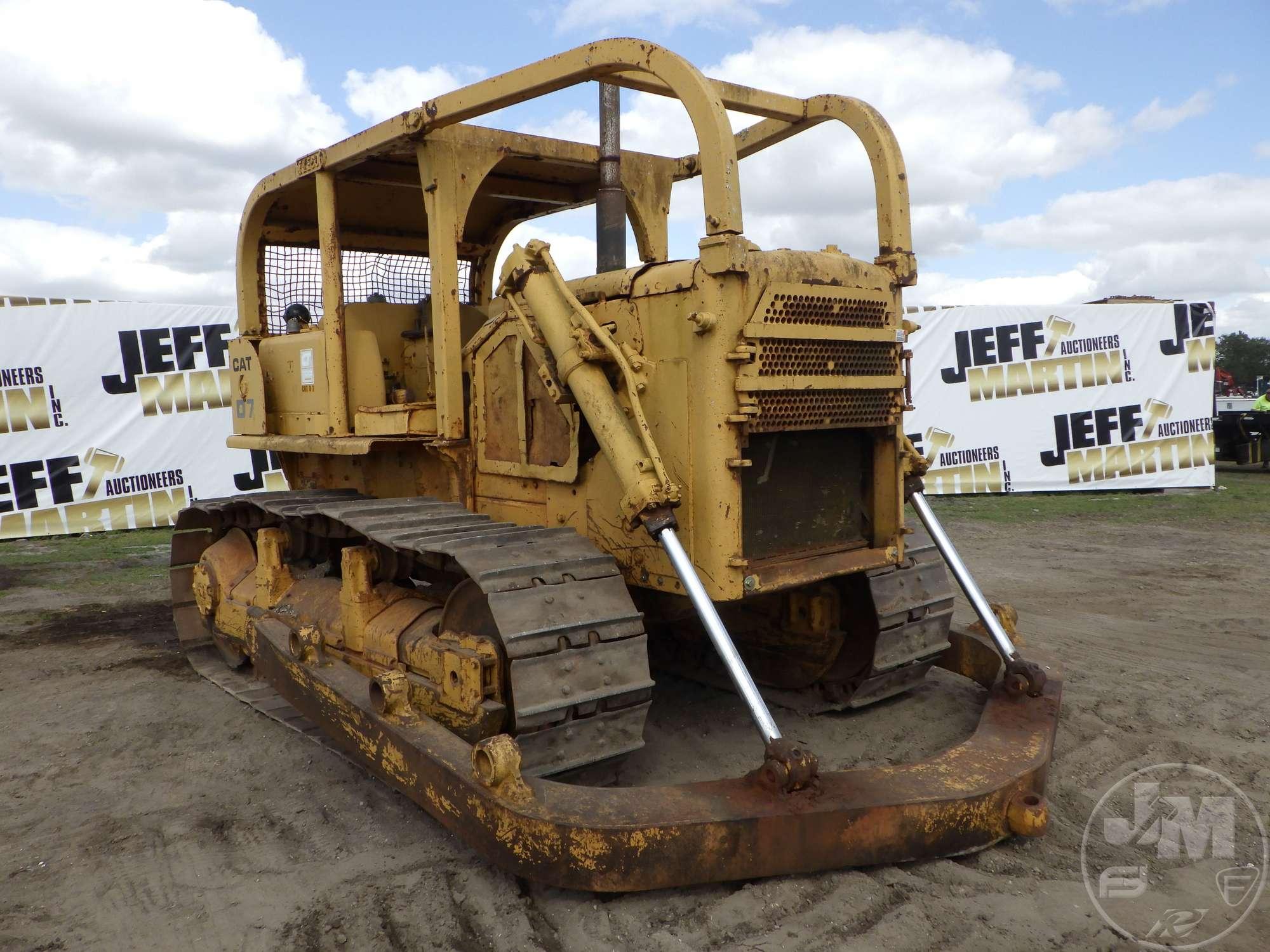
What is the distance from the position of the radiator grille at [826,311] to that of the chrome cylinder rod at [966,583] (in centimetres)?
113

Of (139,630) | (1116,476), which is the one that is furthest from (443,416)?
(1116,476)

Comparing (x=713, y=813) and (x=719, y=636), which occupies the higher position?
(x=719, y=636)

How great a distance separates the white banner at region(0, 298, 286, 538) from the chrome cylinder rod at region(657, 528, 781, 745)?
9.78 meters

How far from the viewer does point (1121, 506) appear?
1322cm

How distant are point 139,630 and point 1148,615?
7.39 meters

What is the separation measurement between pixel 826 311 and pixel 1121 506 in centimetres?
1130

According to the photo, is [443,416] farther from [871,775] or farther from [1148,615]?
[1148,615]

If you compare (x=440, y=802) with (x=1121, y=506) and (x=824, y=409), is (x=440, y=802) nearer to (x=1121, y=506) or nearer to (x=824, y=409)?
(x=824, y=409)

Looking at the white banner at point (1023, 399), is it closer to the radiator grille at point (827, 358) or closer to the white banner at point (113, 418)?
the white banner at point (113, 418)

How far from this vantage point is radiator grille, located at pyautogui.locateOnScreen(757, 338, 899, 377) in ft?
11.7

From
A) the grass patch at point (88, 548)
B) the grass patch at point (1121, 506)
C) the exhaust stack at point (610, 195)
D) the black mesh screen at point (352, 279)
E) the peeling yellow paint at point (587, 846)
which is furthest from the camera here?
the grass patch at point (1121, 506)

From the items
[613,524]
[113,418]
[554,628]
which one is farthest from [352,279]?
[113,418]

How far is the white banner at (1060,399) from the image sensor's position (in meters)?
14.2

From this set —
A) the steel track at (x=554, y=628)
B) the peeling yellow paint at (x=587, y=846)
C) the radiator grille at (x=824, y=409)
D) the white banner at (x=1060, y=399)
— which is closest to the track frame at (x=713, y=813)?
the peeling yellow paint at (x=587, y=846)
